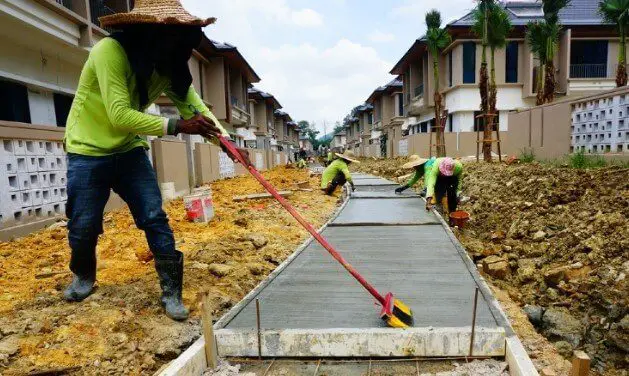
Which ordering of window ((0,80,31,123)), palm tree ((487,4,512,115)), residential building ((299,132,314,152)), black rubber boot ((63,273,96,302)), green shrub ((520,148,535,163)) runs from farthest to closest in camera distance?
residential building ((299,132,314,152)) → palm tree ((487,4,512,115)) → green shrub ((520,148,535,163)) → window ((0,80,31,123)) → black rubber boot ((63,273,96,302))

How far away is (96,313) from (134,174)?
38.8 inches

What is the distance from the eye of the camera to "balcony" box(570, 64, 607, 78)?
19.8 meters

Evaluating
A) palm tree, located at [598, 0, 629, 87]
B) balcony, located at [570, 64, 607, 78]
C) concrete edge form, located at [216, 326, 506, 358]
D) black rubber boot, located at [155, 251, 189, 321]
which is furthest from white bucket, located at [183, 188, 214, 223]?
balcony, located at [570, 64, 607, 78]

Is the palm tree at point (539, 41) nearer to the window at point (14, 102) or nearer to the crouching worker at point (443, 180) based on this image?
the crouching worker at point (443, 180)

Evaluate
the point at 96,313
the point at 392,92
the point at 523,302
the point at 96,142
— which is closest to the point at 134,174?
the point at 96,142

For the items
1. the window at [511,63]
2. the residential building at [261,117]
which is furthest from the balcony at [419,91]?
the residential building at [261,117]

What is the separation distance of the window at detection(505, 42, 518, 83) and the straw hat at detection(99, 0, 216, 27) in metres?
20.7

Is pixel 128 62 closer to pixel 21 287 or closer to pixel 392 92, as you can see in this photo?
pixel 21 287

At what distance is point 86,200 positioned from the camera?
2699 mm

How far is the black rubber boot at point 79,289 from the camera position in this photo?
9.55 feet

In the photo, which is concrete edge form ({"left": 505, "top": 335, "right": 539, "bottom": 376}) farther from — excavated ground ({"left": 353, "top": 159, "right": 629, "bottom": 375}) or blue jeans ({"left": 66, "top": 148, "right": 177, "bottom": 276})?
blue jeans ({"left": 66, "top": 148, "right": 177, "bottom": 276})

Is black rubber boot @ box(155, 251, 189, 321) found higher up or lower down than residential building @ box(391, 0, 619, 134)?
lower down

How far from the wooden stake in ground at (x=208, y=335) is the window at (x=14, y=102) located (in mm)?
7868

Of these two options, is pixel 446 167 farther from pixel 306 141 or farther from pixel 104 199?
pixel 306 141
